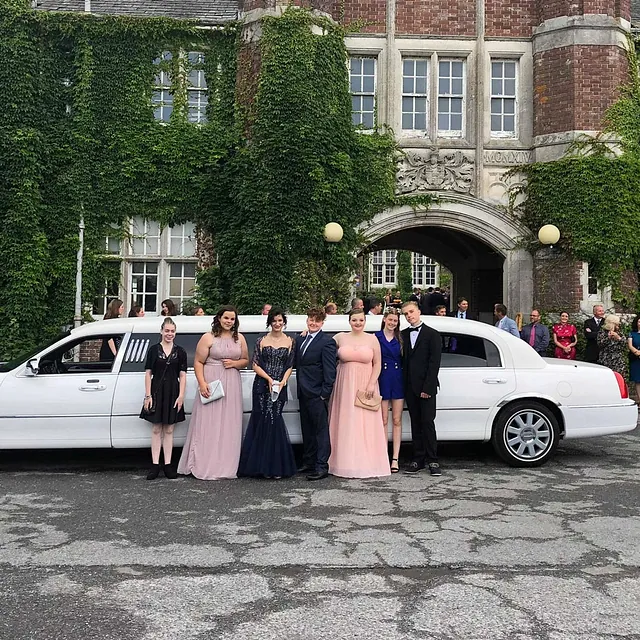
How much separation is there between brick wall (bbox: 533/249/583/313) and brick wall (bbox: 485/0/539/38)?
4883 millimetres

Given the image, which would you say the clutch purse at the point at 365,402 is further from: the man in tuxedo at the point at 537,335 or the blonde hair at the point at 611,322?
the blonde hair at the point at 611,322

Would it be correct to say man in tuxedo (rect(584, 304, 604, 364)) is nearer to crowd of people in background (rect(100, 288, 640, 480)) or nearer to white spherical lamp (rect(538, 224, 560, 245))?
white spherical lamp (rect(538, 224, 560, 245))

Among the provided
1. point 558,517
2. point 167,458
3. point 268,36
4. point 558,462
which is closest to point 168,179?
point 268,36

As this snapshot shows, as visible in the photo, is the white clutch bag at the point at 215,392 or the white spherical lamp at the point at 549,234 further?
the white spherical lamp at the point at 549,234

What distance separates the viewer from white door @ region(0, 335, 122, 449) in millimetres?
8031

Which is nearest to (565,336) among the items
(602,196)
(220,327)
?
(602,196)

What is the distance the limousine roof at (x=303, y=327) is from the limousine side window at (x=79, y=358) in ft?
0.34

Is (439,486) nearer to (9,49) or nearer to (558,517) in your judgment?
(558,517)

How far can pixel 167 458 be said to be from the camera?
787cm

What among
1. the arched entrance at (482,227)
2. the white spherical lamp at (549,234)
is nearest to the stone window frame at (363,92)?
the arched entrance at (482,227)

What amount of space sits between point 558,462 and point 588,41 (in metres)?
10.5

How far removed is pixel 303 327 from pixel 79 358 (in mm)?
2579

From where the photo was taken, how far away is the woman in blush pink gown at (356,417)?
7.92 metres

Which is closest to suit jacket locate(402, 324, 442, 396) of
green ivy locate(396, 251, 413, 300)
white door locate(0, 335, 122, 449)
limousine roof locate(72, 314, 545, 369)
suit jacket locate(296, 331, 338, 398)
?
limousine roof locate(72, 314, 545, 369)
